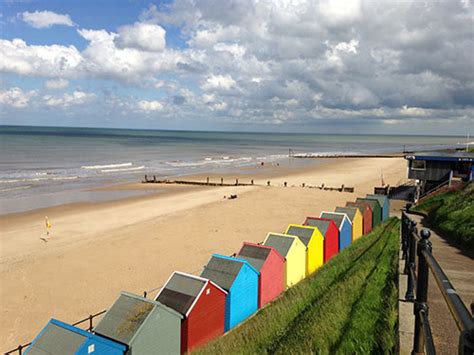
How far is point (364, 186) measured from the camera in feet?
172

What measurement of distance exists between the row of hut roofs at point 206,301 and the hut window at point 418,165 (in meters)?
16.3

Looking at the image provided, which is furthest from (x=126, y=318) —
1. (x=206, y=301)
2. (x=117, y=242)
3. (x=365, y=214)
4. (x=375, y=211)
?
(x=375, y=211)

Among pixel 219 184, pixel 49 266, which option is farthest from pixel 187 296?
pixel 219 184

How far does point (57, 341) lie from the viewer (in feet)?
29.0

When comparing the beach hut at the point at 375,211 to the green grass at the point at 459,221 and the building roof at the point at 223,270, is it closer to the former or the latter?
the green grass at the point at 459,221

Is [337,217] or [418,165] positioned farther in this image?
[418,165]

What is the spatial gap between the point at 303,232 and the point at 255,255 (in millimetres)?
3555

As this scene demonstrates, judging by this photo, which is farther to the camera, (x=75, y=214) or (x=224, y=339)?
(x=75, y=214)

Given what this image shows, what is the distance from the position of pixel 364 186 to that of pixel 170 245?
116 ft

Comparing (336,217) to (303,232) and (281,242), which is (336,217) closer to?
(303,232)

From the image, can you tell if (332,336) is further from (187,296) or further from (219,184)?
(219,184)

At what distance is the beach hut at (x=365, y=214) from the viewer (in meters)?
21.8

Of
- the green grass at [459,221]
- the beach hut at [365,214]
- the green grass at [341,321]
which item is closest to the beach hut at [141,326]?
the green grass at [341,321]

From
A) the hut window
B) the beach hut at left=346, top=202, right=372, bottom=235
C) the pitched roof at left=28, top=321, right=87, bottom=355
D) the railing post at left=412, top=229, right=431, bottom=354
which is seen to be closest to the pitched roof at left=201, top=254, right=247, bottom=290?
the pitched roof at left=28, top=321, right=87, bottom=355
